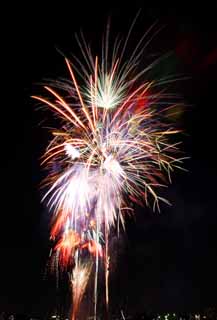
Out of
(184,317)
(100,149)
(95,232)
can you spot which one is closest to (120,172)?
(100,149)

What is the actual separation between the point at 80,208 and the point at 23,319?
97.6 metres

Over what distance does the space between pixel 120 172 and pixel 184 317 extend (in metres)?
132

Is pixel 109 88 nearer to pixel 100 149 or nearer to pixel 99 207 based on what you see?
pixel 100 149

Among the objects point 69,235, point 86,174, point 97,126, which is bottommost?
point 69,235

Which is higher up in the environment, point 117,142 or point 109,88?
point 109,88

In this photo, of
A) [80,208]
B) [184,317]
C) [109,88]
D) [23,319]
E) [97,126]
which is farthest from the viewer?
[184,317]

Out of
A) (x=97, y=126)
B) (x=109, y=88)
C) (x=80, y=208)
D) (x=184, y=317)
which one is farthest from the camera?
(x=184, y=317)

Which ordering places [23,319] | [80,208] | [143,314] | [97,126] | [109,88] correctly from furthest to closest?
[143,314], [23,319], [80,208], [97,126], [109,88]

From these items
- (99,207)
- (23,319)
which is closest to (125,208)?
(99,207)

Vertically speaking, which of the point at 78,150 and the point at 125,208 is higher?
the point at 78,150

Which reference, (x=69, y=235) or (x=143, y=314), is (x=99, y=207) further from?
(x=143, y=314)

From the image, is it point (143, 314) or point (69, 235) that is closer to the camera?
point (69, 235)

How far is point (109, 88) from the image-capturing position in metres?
17.0

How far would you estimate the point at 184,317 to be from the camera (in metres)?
142
